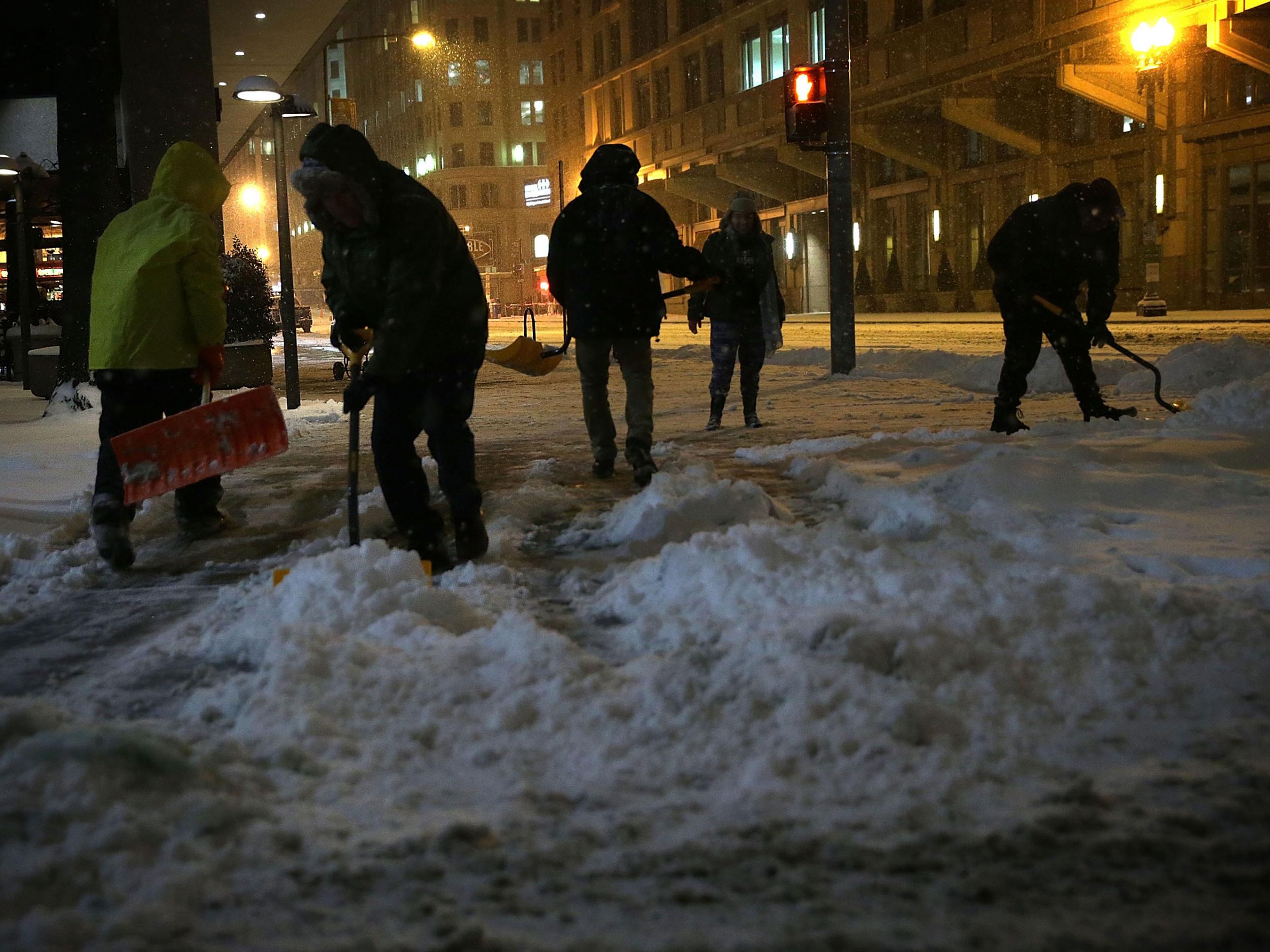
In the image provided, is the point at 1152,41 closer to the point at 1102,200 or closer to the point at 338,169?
the point at 1102,200

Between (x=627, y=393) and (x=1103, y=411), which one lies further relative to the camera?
(x=1103, y=411)

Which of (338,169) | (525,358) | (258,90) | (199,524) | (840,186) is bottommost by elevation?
(199,524)

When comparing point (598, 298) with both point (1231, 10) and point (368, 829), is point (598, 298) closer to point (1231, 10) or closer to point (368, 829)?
point (368, 829)

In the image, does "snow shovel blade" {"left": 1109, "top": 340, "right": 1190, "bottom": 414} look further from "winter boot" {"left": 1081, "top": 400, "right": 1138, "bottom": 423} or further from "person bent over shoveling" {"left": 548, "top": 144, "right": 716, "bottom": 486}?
"person bent over shoveling" {"left": 548, "top": 144, "right": 716, "bottom": 486}

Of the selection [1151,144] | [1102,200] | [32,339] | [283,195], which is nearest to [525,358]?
[1102,200]

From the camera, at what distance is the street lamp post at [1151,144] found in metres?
Answer: 23.7

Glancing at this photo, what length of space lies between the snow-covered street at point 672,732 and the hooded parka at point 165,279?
0.86 meters

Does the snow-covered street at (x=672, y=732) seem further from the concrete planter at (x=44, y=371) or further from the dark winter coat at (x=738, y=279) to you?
the concrete planter at (x=44, y=371)

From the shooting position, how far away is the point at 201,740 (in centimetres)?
301

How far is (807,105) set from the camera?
13367 mm

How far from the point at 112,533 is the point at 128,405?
65 cm

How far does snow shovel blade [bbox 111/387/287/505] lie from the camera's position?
5496mm

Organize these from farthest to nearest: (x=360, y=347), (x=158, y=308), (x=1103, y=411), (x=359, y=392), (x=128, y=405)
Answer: (x=1103, y=411) < (x=128, y=405) < (x=158, y=308) < (x=360, y=347) < (x=359, y=392)

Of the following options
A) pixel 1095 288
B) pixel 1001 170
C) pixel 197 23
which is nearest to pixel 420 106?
pixel 1001 170
